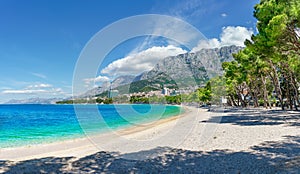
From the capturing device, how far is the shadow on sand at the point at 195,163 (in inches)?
234

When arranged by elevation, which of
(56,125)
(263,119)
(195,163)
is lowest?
(56,125)

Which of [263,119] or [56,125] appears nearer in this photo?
[263,119]

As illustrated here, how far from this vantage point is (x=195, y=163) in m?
6.68

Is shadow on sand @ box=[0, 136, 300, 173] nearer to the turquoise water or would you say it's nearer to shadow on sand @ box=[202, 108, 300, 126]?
shadow on sand @ box=[202, 108, 300, 126]

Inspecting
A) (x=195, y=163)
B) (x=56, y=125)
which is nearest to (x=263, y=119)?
(x=195, y=163)

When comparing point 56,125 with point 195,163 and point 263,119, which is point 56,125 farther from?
point 195,163

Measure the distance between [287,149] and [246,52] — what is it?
72.3 ft

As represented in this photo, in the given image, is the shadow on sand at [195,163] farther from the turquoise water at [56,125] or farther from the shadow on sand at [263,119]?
the turquoise water at [56,125]

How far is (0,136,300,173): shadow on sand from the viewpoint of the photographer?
5941 mm

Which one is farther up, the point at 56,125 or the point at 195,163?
the point at 195,163

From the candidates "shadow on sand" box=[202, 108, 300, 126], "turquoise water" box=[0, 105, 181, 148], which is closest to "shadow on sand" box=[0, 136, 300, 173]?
"shadow on sand" box=[202, 108, 300, 126]

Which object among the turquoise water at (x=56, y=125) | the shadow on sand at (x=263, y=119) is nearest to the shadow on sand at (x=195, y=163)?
the shadow on sand at (x=263, y=119)

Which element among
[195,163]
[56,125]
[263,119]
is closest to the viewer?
[195,163]

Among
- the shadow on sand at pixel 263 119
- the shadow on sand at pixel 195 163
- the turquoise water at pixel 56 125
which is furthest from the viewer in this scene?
the turquoise water at pixel 56 125
